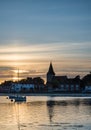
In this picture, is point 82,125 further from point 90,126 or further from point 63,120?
point 63,120

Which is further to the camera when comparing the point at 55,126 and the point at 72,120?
the point at 72,120

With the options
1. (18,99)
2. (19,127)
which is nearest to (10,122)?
(19,127)

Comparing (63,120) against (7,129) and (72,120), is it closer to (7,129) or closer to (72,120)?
(72,120)

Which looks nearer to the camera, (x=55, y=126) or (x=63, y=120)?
(x=55, y=126)

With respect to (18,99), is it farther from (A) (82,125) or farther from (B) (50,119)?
(A) (82,125)

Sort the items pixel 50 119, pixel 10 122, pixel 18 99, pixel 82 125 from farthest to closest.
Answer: pixel 18 99
pixel 50 119
pixel 10 122
pixel 82 125

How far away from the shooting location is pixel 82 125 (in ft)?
195

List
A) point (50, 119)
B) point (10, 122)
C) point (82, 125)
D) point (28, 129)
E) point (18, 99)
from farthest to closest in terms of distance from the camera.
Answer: point (18, 99), point (50, 119), point (10, 122), point (82, 125), point (28, 129)

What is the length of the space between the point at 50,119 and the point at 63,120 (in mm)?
3170

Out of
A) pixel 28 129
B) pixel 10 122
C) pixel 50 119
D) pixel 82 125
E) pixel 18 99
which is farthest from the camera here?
pixel 18 99

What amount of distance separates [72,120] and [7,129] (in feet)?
43.6

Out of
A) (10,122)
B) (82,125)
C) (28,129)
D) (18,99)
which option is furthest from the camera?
(18,99)

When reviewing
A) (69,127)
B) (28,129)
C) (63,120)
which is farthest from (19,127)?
(63,120)

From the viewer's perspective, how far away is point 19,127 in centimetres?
5772
